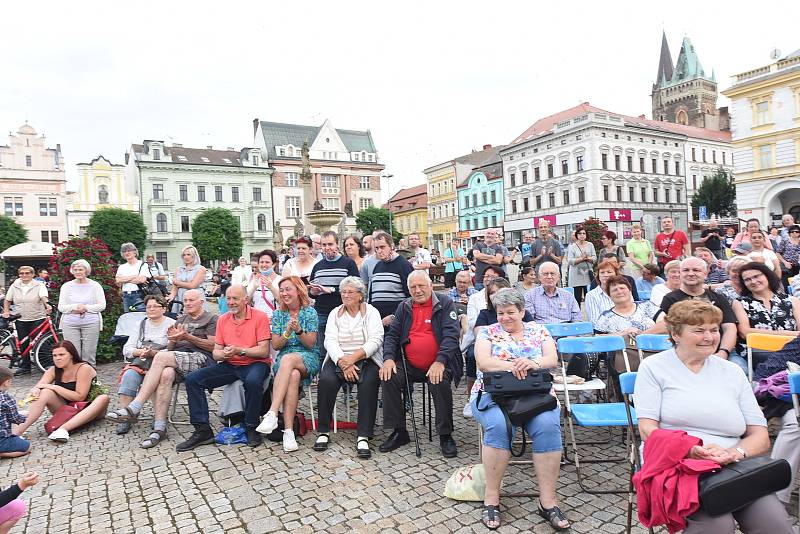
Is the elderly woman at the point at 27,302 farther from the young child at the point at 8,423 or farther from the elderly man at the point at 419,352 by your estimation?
the elderly man at the point at 419,352

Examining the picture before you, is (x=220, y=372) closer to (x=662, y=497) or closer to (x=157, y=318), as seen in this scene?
(x=157, y=318)

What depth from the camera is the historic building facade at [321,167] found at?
60.2m

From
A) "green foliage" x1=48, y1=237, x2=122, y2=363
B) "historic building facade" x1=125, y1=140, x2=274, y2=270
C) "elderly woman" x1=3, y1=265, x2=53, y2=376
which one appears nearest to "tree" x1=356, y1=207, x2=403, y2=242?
"historic building facade" x1=125, y1=140, x2=274, y2=270

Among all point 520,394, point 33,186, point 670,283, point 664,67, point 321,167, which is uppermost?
point 664,67

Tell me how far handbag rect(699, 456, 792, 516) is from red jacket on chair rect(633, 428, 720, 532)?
52mm

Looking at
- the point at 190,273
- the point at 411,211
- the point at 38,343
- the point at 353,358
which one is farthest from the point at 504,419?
the point at 411,211

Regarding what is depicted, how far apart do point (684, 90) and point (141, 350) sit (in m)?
92.5

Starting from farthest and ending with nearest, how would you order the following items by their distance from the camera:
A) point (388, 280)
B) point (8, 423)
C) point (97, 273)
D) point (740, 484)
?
point (97, 273), point (388, 280), point (8, 423), point (740, 484)

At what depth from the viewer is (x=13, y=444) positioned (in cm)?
483

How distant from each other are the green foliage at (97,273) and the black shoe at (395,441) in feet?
21.5

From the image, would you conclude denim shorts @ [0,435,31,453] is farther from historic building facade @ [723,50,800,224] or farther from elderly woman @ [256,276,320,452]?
historic building facade @ [723,50,800,224]

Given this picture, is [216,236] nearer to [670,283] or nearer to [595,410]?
[670,283]

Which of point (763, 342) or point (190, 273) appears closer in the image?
point (763, 342)

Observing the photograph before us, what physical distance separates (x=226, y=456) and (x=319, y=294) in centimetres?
208
